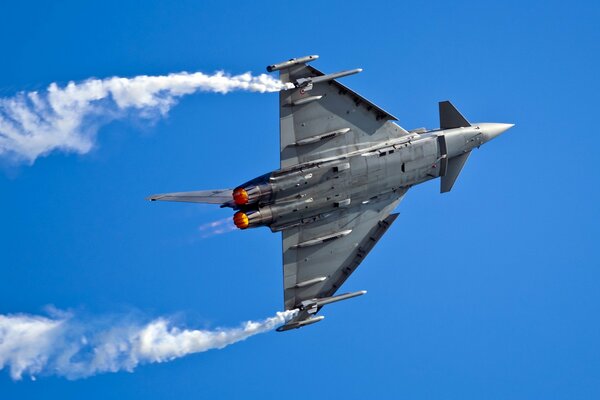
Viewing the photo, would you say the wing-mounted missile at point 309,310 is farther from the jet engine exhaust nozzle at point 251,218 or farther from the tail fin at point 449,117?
the tail fin at point 449,117

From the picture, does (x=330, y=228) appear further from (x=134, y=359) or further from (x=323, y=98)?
(x=134, y=359)

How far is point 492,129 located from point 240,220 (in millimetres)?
7909

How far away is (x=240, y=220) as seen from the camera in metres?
31.5

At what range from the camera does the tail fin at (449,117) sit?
3422cm

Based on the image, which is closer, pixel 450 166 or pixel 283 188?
pixel 283 188

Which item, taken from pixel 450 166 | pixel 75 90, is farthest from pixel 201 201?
pixel 450 166

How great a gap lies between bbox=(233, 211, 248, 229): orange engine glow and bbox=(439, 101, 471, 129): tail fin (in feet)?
20.7

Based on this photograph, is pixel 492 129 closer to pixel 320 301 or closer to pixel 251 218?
pixel 320 301

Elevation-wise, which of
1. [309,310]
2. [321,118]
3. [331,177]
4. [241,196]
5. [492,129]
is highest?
[492,129]

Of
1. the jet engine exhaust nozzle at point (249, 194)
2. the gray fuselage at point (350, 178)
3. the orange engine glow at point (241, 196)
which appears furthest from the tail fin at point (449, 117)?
the orange engine glow at point (241, 196)

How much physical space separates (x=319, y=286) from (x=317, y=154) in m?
4.26

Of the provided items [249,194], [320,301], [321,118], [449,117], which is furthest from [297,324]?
[449,117]

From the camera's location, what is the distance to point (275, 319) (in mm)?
34156

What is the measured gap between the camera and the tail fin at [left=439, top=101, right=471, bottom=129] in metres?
34.2
